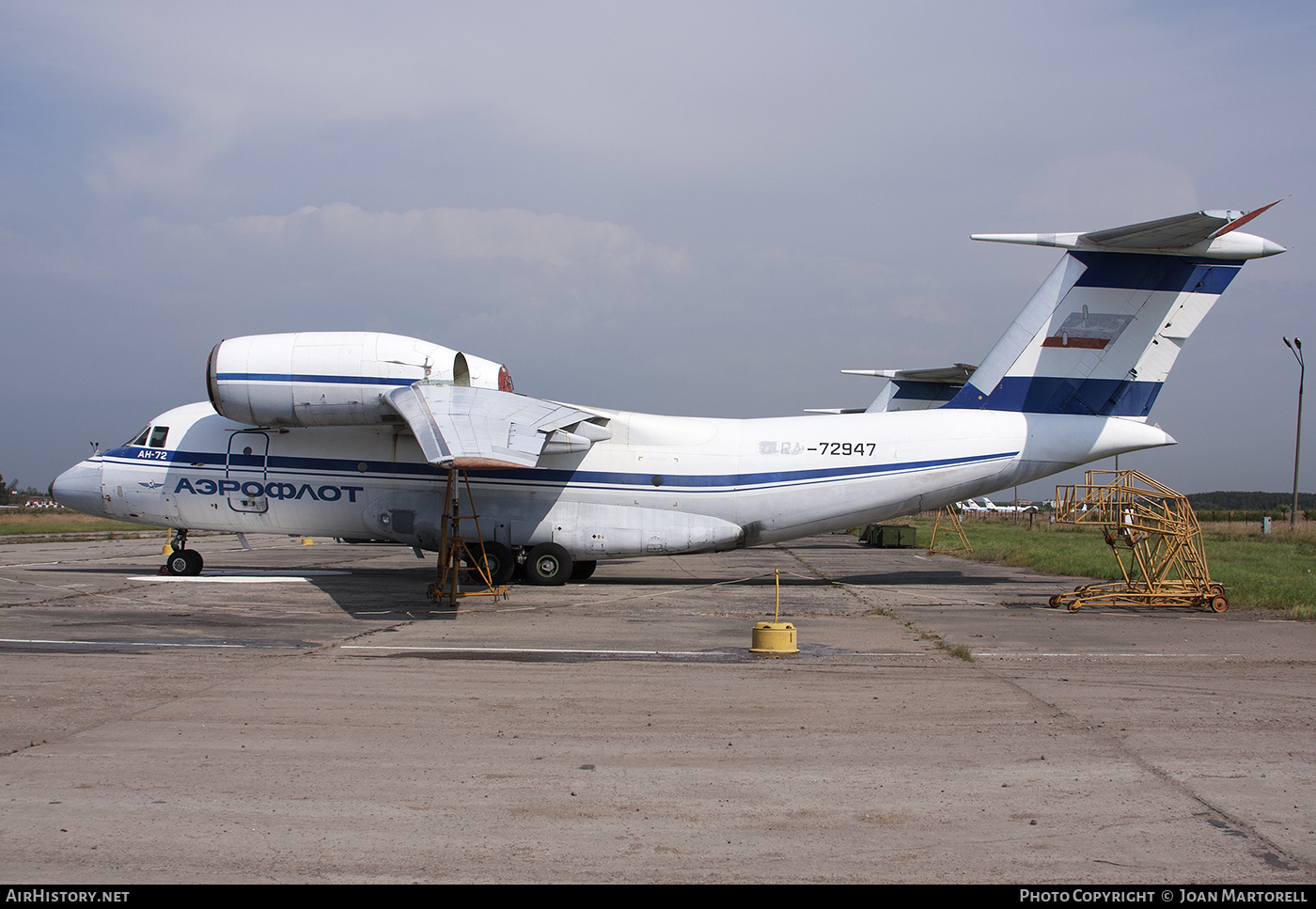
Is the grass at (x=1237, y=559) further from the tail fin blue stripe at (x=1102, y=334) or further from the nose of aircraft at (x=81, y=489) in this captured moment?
the nose of aircraft at (x=81, y=489)

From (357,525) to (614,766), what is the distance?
1150cm

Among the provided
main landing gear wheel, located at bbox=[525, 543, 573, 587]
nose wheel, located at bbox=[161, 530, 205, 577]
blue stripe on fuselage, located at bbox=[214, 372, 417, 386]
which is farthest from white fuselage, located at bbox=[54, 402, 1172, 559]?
blue stripe on fuselage, located at bbox=[214, 372, 417, 386]

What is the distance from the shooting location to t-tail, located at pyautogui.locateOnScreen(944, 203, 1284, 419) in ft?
45.1

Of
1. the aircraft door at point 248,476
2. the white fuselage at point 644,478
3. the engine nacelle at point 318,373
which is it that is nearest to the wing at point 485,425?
the engine nacelle at point 318,373

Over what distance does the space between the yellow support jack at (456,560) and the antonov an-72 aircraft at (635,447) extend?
34 centimetres

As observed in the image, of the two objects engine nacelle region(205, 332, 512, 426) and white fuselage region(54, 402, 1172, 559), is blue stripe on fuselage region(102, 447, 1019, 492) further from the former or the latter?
engine nacelle region(205, 332, 512, 426)

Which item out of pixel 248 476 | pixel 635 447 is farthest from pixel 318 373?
pixel 635 447

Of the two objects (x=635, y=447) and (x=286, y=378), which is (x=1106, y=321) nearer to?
(x=635, y=447)

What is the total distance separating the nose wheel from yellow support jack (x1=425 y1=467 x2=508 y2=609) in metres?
4.96

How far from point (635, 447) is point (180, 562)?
875 centimetres

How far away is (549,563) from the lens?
607 inches

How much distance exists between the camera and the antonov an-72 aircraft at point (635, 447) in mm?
14320

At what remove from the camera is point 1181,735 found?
6223 millimetres

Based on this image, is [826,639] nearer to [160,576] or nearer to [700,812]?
[700,812]
